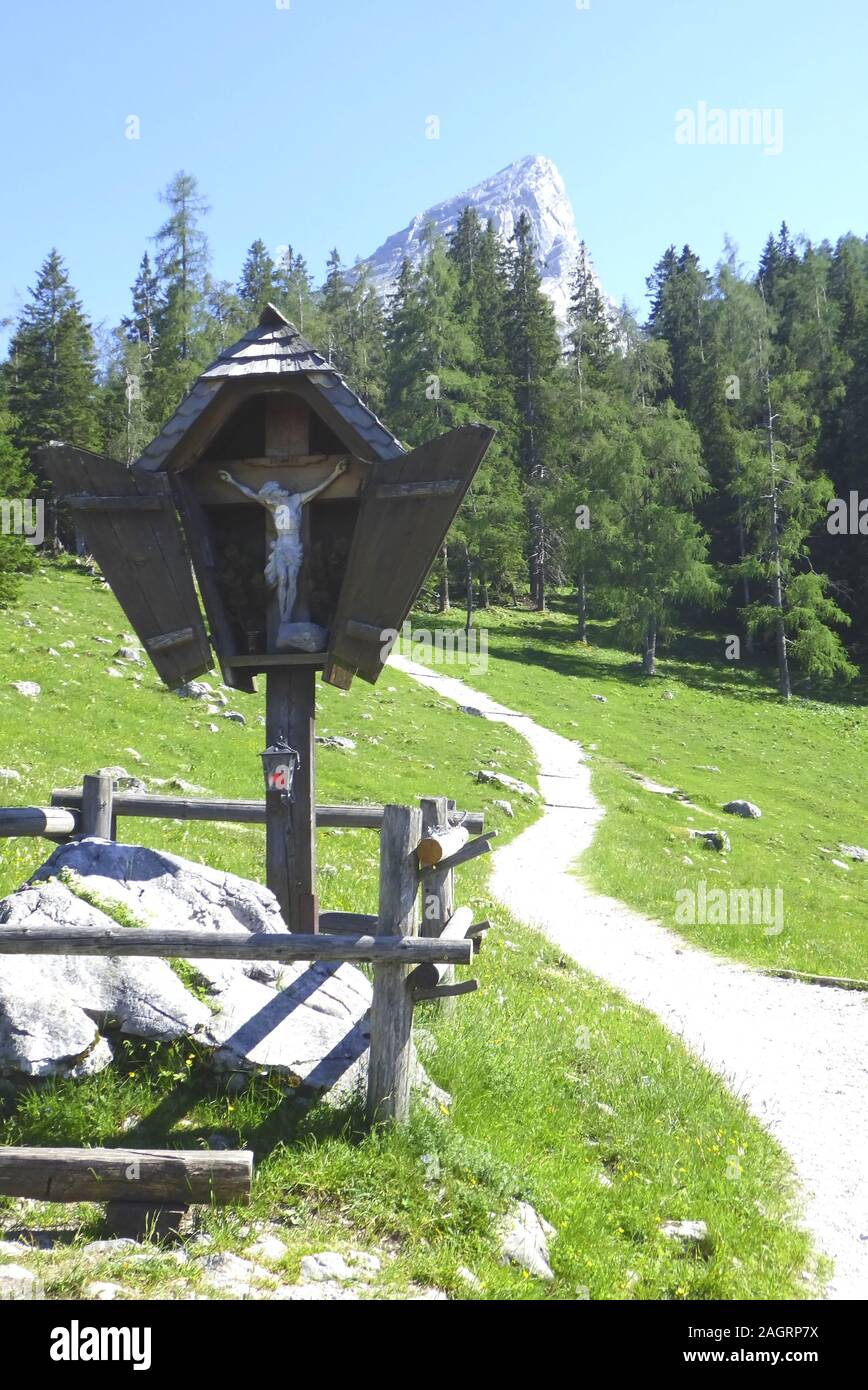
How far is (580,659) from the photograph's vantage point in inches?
2324

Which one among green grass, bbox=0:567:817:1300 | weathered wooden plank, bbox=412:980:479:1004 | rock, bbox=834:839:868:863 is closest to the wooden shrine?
weathered wooden plank, bbox=412:980:479:1004

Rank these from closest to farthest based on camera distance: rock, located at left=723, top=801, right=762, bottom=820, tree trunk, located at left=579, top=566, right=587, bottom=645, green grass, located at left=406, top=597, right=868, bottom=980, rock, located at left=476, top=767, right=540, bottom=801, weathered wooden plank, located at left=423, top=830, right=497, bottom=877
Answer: weathered wooden plank, located at left=423, top=830, right=497, bottom=877
green grass, located at left=406, top=597, right=868, bottom=980
rock, located at left=476, top=767, right=540, bottom=801
rock, located at left=723, top=801, right=762, bottom=820
tree trunk, located at left=579, top=566, right=587, bottom=645

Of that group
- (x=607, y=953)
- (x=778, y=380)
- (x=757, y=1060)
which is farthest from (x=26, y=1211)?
(x=778, y=380)

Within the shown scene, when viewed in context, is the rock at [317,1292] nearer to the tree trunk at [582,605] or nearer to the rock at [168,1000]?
the rock at [168,1000]

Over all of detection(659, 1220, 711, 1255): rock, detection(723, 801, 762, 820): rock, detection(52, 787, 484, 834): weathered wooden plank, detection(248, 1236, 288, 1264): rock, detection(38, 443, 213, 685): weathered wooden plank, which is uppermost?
detection(38, 443, 213, 685): weathered wooden plank

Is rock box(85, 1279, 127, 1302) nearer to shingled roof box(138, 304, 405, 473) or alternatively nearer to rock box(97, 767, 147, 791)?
shingled roof box(138, 304, 405, 473)

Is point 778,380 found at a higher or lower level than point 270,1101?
higher

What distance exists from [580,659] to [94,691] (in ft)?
115

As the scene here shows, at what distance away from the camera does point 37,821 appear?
31.9 feet

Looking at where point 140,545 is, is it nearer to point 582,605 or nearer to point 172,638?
point 172,638

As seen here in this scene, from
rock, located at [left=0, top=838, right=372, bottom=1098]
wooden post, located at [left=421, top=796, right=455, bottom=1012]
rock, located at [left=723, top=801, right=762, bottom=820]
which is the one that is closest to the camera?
rock, located at [left=0, top=838, right=372, bottom=1098]

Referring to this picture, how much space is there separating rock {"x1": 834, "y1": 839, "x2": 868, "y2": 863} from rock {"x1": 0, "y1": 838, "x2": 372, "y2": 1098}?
25.4m

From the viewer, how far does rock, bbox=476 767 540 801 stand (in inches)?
1147
